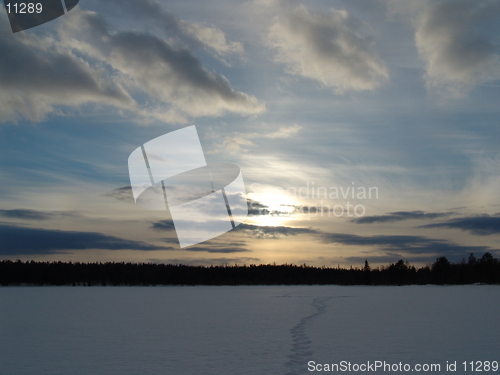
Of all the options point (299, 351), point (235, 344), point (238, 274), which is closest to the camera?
point (299, 351)

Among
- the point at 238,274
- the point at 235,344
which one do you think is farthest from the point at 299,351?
the point at 238,274

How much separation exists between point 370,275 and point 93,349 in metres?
94.9

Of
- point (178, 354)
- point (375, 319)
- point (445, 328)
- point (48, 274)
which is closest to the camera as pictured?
point (178, 354)

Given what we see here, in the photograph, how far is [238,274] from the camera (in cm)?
10656

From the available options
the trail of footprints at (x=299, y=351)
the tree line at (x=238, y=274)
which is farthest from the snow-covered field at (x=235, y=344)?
the tree line at (x=238, y=274)

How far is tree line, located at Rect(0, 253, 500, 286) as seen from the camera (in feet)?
284

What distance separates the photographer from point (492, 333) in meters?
13.4

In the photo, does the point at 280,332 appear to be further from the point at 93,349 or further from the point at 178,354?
the point at 93,349

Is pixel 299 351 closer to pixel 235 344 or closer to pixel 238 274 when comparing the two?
pixel 235 344

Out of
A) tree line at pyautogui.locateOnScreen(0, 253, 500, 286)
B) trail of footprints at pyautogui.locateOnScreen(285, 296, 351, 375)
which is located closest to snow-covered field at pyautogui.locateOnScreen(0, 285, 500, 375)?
trail of footprints at pyautogui.locateOnScreen(285, 296, 351, 375)

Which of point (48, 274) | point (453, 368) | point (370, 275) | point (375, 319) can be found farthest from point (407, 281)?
point (453, 368)

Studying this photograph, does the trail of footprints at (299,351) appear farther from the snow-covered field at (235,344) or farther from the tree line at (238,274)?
the tree line at (238,274)

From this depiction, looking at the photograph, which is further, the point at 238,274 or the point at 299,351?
the point at 238,274

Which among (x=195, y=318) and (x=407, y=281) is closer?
(x=195, y=318)
